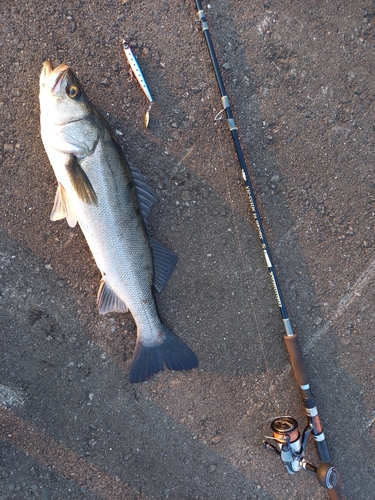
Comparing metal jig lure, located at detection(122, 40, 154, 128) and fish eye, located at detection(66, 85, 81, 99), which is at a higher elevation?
metal jig lure, located at detection(122, 40, 154, 128)

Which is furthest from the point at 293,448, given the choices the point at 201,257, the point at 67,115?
the point at 67,115

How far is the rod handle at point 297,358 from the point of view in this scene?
119 inches

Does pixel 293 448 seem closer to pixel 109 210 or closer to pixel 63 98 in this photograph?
pixel 109 210

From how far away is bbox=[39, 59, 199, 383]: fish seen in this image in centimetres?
250

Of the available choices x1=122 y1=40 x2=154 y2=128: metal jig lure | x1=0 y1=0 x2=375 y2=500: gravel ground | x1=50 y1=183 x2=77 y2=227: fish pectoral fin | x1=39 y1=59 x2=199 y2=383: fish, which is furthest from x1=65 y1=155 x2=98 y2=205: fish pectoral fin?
x1=122 y1=40 x2=154 y2=128: metal jig lure

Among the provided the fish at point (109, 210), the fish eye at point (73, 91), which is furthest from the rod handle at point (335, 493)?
the fish eye at point (73, 91)

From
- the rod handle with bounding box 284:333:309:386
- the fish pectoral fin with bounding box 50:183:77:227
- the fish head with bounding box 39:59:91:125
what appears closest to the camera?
the fish head with bounding box 39:59:91:125

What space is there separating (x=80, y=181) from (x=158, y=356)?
58.3 inches

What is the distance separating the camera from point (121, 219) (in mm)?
2627

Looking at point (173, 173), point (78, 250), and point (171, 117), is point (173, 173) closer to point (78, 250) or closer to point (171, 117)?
point (171, 117)

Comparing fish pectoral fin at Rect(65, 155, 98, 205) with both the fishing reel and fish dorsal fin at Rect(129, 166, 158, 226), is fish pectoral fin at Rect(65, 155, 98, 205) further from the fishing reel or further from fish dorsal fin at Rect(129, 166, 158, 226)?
the fishing reel

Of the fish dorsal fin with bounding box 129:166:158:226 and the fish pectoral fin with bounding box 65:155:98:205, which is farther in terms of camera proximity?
the fish dorsal fin with bounding box 129:166:158:226

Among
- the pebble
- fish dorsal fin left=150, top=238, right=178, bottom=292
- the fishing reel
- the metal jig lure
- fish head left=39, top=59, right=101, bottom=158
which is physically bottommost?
the pebble

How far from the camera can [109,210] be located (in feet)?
8.54
